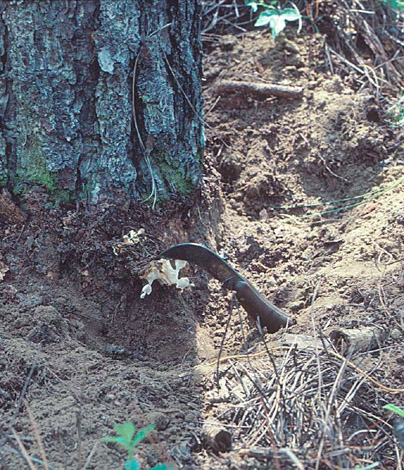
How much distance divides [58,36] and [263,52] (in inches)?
61.3

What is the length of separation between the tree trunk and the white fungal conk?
1.16 ft

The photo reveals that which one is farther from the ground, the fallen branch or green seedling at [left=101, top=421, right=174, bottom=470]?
the fallen branch

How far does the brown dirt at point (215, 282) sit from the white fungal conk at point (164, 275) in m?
0.07

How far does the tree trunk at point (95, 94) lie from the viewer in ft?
7.03

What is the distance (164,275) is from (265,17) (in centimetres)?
192

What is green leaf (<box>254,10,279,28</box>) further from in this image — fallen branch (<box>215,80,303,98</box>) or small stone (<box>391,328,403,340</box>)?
small stone (<box>391,328,403,340</box>)

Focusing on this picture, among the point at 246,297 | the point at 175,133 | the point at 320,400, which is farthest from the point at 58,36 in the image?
the point at 320,400

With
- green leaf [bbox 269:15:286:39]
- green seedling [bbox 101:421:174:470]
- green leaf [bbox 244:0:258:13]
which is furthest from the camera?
green leaf [bbox 244:0:258:13]

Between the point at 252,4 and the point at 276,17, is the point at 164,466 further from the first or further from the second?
the point at 252,4

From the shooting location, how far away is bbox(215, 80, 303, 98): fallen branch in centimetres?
317

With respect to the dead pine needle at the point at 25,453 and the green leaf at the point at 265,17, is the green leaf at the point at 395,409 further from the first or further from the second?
the green leaf at the point at 265,17

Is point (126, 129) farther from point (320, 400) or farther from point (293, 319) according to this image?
point (320, 400)

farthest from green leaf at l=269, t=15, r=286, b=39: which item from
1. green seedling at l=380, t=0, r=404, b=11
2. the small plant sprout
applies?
green seedling at l=380, t=0, r=404, b=11

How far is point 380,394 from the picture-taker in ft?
5.69
